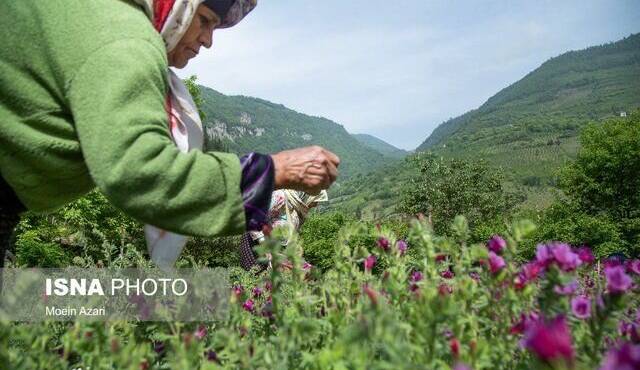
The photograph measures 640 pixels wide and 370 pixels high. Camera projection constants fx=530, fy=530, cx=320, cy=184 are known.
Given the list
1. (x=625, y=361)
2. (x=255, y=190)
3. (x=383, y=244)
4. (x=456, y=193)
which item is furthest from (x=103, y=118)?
(x=456, y=193)

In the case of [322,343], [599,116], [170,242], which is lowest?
[322,343]

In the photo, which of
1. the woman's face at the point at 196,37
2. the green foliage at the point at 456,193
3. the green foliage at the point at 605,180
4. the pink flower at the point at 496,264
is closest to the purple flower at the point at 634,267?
the pink flower at the point at 496,264

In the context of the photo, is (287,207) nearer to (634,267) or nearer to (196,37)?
(196,37)

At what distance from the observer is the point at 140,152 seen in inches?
46.7

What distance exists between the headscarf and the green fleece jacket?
219mm

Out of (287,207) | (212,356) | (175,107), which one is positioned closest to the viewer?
(212,356)

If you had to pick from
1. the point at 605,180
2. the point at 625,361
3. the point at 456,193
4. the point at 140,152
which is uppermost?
the point at 140,152

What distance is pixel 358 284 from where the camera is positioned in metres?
1.70

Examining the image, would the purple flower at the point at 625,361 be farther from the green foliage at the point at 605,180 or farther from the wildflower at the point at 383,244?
the green foliage at the point at 605,180

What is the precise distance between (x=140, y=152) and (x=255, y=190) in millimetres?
324

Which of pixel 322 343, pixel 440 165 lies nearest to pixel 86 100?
pixel 322 343

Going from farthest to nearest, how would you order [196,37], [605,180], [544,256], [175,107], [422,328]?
[605,180] → [196,37] → [175,107] → [544,256] → [422,328]

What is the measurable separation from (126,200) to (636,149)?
4849cm

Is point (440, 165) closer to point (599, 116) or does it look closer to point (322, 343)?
point (322, 343)
